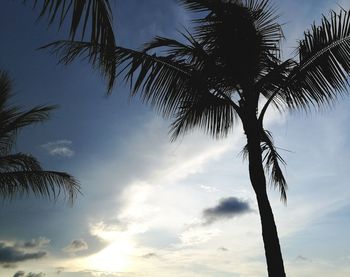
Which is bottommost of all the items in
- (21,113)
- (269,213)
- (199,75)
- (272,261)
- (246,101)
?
(272,261)

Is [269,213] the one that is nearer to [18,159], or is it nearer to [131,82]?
[131,82]

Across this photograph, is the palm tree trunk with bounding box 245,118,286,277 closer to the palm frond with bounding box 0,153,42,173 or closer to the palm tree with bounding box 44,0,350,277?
the palm tree with bounding box 44,0,350,277

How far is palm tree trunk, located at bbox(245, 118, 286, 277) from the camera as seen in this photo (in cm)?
516

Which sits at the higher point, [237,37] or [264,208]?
[237,37]

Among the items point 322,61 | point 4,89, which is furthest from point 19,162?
point 322,61

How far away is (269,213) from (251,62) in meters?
2.58

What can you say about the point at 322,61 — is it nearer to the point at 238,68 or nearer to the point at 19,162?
the point at 238,68

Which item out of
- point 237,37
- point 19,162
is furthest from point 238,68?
point 19,162

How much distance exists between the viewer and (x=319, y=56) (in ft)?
20.2

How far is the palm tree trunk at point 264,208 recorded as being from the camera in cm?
516

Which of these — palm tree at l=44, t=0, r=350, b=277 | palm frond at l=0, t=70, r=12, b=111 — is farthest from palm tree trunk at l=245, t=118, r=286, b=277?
palm frond at l=0, t=70, r=12, b=111

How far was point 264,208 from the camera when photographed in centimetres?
548

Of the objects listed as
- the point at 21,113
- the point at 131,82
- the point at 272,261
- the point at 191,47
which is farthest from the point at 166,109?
the point at 21,113

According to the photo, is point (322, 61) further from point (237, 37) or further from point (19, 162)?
point (19, 162)
